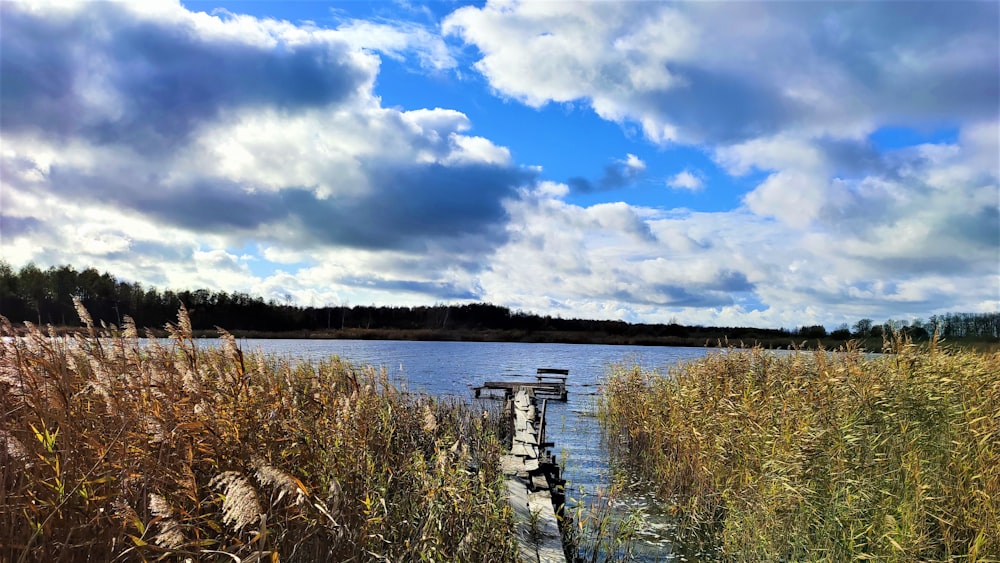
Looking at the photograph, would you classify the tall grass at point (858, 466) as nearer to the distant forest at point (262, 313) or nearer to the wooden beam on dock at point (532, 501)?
the wooden beam on dock at point (532, 501)

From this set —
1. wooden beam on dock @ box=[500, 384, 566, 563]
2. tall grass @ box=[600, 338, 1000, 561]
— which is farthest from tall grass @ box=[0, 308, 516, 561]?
tall grass @ box=[600, 338, 1000, 561]

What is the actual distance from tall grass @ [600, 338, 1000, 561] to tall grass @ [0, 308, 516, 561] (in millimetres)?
3704

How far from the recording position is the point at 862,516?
260 inches

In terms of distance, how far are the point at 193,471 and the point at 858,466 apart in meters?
7.03

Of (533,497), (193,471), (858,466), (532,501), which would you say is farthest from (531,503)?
(193,471)

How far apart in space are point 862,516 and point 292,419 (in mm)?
6480

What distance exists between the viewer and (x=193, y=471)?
387 cm

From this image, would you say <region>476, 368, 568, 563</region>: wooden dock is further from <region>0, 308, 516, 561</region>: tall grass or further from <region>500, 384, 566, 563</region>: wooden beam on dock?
<region>0, 308, 516, 561</region>: tall grass

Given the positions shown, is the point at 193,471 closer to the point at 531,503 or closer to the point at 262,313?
the point at 531,503

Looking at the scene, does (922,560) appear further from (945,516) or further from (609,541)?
(609,541)

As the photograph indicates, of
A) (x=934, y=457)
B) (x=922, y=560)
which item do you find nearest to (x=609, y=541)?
(x=922, y=560)

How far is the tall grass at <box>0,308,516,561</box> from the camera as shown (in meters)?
3.29

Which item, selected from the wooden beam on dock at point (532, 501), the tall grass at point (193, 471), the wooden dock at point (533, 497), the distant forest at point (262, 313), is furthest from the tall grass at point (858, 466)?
the distant forest at point (262, 313)

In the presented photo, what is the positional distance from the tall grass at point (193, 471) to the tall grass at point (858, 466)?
3704 millimetres
